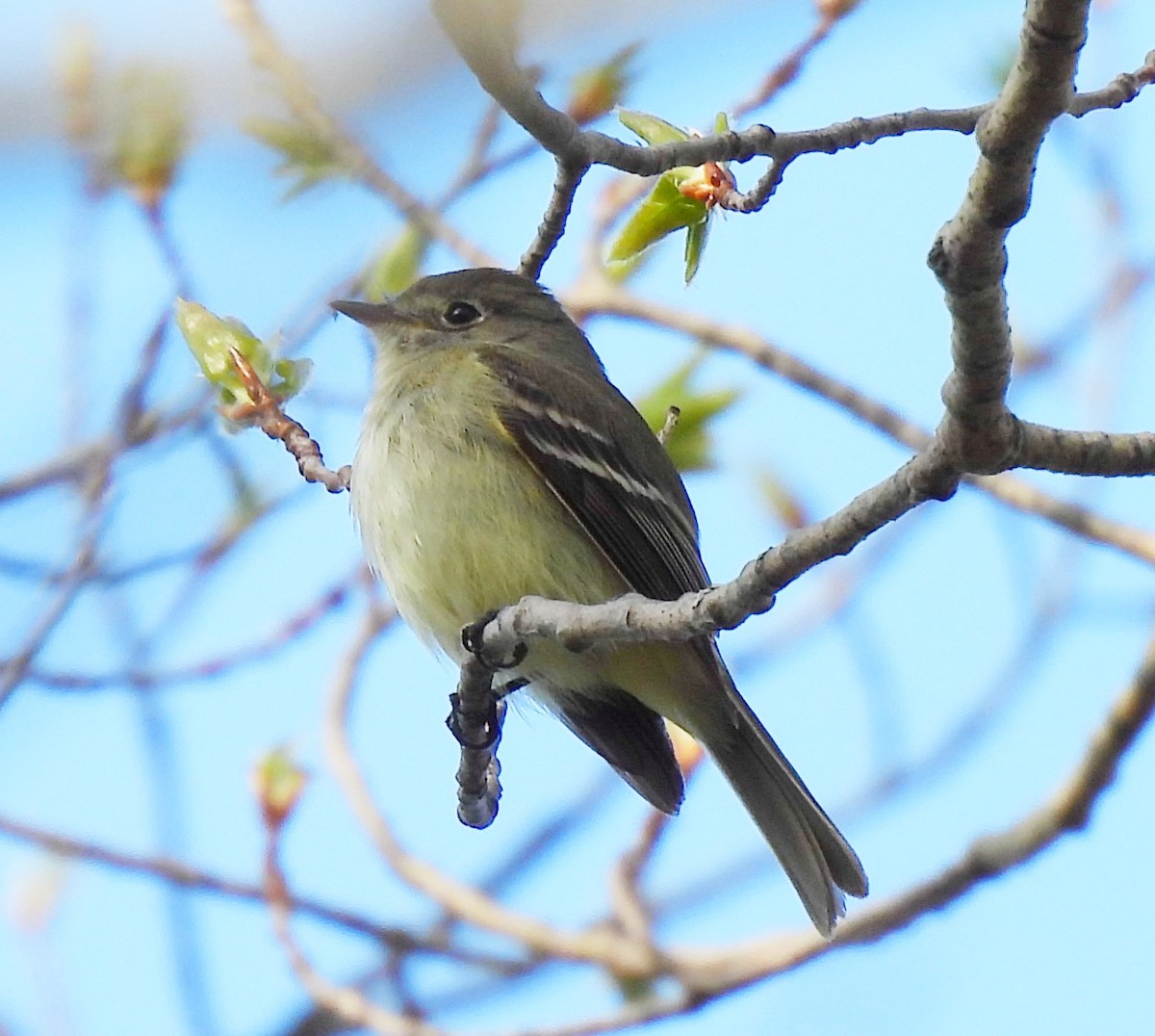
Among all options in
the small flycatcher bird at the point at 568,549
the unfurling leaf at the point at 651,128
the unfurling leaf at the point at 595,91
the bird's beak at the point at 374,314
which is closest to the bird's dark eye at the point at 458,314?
the bird's beak at the point at 374,314

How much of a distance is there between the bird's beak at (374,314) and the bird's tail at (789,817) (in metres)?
1.54

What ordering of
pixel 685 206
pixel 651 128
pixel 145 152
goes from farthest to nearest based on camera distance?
pixel 145 152
pixel 685 206
pixel 651 128

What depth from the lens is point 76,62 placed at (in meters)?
4.84

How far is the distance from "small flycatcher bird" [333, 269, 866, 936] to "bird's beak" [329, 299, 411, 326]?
7.4 inches

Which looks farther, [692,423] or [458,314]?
[458,314]

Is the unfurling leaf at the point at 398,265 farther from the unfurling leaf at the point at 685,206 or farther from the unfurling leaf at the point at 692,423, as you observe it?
the unfurling leaf at the point at 685,206

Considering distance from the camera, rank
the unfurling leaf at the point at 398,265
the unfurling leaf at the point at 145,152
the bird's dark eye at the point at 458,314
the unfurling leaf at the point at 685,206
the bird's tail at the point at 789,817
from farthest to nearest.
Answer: the bird's dark eye at the point at 458,314 < the unfurling leaf at the point at 398,265 < the unfurling leaf at the point at 145,152 < the bird's tail at the point at 789,817 < the unfurling leaf at the point at 685,206

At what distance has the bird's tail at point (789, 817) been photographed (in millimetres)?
4340

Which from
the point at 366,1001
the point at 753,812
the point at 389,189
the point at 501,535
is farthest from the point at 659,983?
the point at 389,189

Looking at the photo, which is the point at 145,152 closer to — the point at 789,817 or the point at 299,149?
the point at 299,149

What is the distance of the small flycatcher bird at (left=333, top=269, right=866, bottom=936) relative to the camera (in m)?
4.37

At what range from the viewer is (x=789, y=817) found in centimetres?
456

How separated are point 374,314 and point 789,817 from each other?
1.92 meters

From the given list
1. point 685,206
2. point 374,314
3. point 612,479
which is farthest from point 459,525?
point 685,206
